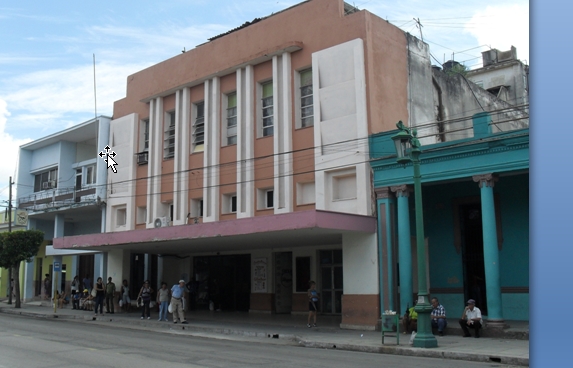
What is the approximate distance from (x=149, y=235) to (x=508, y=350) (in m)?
14.4

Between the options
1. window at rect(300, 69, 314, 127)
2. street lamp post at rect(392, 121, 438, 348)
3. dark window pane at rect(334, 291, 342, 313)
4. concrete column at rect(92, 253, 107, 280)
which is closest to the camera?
street lamp post at rect(392, 121, 438, 348)

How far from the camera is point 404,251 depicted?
763 inches

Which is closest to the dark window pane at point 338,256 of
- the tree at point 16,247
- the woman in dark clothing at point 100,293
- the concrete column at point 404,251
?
the concrete column at point 404,251

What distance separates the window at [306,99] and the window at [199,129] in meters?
5.78

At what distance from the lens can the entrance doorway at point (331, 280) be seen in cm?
2408

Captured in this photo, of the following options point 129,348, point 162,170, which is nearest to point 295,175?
point 162,170

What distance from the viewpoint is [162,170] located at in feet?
93.0

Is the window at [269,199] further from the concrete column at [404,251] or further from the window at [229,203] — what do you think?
the concrete column at [404,251]

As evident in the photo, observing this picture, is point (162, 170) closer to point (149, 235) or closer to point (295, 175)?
point (149, 235)

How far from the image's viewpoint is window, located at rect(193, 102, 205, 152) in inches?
1065

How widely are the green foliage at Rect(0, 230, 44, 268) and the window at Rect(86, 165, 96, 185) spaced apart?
4.22 meters

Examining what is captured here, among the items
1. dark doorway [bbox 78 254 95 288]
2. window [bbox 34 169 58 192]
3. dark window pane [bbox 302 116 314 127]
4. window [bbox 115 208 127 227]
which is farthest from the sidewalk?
window [bbox 34 169 58 192]

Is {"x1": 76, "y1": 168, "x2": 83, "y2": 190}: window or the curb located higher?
{"x1": 76, "y1": 168, "x2": 83, "y2": 190}: window

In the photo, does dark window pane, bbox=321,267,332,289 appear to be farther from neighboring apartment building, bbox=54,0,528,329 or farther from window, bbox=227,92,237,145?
window, bbox=227,92,237,145
